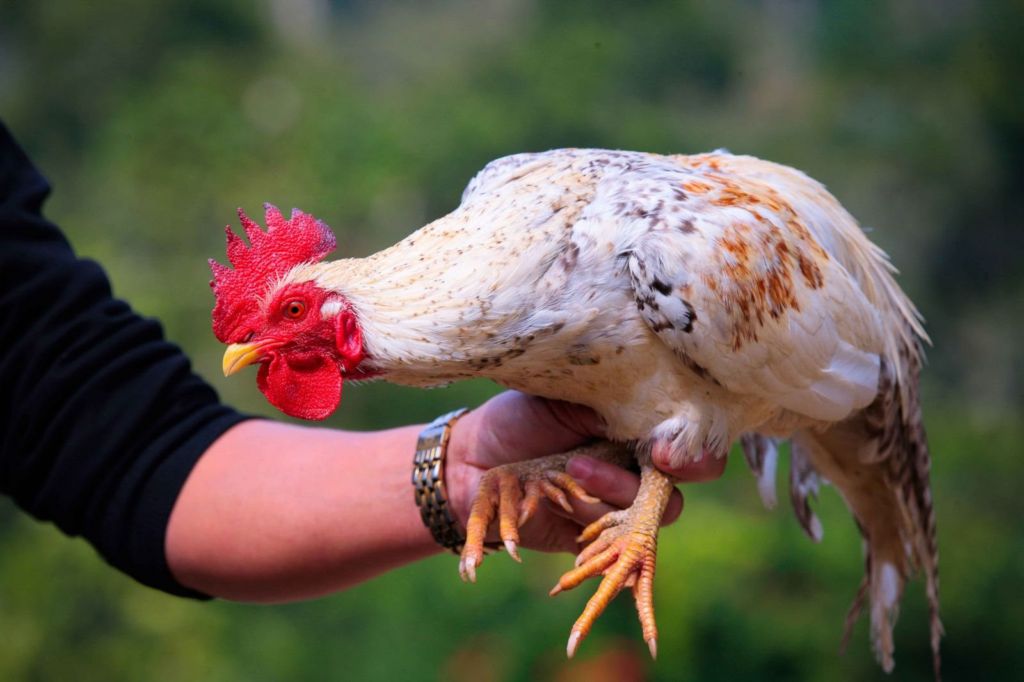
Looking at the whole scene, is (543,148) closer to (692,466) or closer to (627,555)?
(692,466)

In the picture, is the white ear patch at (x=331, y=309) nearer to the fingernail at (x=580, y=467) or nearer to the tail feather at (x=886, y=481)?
the fingernail at (x=580, y=467)

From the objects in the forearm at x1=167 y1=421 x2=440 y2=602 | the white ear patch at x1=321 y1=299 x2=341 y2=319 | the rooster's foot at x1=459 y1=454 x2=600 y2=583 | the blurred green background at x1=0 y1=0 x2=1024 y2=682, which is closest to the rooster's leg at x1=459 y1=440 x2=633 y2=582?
the rooster's foot at x1=459 y1=454 x2=600 y2=583

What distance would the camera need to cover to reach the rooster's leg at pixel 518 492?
1510mm

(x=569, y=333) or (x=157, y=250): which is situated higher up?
(x=569, y=333)

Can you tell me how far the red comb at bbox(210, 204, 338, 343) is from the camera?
1369 mm

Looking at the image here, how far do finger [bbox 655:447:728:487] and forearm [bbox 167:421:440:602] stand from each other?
545 mm

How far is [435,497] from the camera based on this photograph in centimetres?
174

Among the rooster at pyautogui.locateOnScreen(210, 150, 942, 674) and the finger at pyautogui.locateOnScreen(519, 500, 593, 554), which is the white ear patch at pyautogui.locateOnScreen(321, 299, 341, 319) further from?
the finger at pyautogui.locateOnScreen(519, 500, 593, 554)

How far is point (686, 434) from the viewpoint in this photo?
148 centimetres

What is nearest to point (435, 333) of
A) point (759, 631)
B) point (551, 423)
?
point (551, 423)

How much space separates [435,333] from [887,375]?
39.5 inches

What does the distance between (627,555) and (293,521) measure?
0.77 meters

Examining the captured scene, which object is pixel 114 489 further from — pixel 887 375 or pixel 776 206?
pixel 887 375

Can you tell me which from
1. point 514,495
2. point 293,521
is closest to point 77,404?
point 293,521
